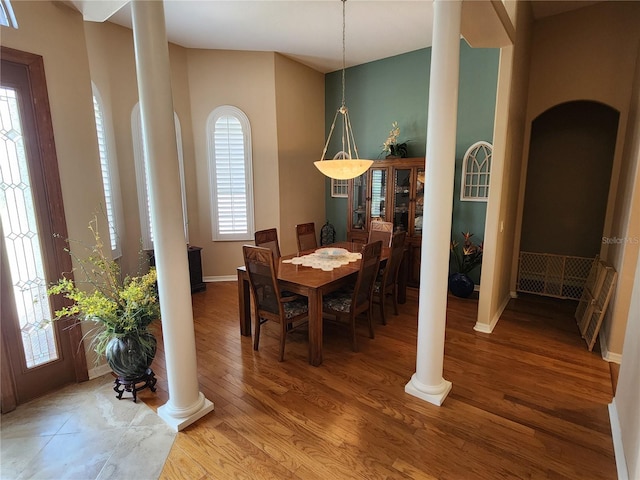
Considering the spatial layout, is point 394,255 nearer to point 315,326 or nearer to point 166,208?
point 315,326

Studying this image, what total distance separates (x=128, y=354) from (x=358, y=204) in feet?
12.7

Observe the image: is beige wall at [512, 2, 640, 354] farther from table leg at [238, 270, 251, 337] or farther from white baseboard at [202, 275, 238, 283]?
white baseboard at [202, 275, 238, 283]

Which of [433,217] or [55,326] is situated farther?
[55,326]

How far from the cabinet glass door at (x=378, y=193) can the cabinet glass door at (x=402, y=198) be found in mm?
173

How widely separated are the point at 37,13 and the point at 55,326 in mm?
2180

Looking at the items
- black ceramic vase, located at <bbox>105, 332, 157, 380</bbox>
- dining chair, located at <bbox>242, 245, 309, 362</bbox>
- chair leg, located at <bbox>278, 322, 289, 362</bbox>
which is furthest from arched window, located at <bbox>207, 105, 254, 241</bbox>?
black ceramic vase, located at <bbox>105, 332, 157, 380</bbox>

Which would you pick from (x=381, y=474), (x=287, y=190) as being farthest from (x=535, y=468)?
(x=287, y=190)

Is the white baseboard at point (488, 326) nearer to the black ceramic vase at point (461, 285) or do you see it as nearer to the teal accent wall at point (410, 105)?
the black ceramic vase at point (461, 285)

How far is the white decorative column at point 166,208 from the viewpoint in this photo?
1844mm

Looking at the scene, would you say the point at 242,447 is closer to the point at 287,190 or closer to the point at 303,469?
the point at 303,469

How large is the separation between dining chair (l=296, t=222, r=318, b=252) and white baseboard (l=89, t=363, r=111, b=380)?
2.31 m

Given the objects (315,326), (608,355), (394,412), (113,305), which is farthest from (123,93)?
(608,355)

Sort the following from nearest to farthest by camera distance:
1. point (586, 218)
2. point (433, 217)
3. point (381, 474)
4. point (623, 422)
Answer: point (381, 474) < point (623, 422) < point (433, 217) < point (586, 218)

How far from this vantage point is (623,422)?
1998 millimetres
